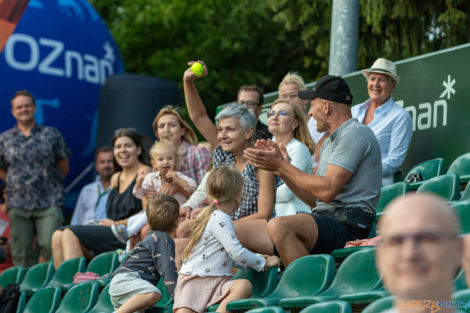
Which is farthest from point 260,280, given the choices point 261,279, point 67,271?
point 67,271

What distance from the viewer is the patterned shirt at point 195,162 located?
641 cm

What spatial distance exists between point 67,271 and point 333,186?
3034 mm

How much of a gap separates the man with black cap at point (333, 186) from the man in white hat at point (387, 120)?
125 cm

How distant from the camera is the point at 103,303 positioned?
536cm

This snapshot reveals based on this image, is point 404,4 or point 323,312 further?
point 404,4

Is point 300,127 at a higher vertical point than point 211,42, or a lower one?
lower

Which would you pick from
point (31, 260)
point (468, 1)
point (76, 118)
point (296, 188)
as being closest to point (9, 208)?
point (31, 260)

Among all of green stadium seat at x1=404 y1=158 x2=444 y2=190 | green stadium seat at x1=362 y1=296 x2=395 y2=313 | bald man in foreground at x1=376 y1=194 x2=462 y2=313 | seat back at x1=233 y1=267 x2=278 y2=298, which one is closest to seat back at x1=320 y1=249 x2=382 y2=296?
seat back at x1=233 y1=267 x2=278 y2=298

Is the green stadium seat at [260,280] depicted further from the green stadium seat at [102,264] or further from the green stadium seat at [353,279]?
the green stadium seat at [102,264]

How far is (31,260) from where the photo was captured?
26.3 ft

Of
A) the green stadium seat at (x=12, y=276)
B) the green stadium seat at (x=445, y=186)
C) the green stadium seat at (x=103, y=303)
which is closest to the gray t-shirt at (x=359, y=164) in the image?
the green stadium seat at (x=445, y=186)

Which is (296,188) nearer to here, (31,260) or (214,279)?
(214,279)

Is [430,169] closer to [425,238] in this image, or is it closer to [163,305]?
[163,305]

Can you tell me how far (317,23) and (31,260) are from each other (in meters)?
4.31
